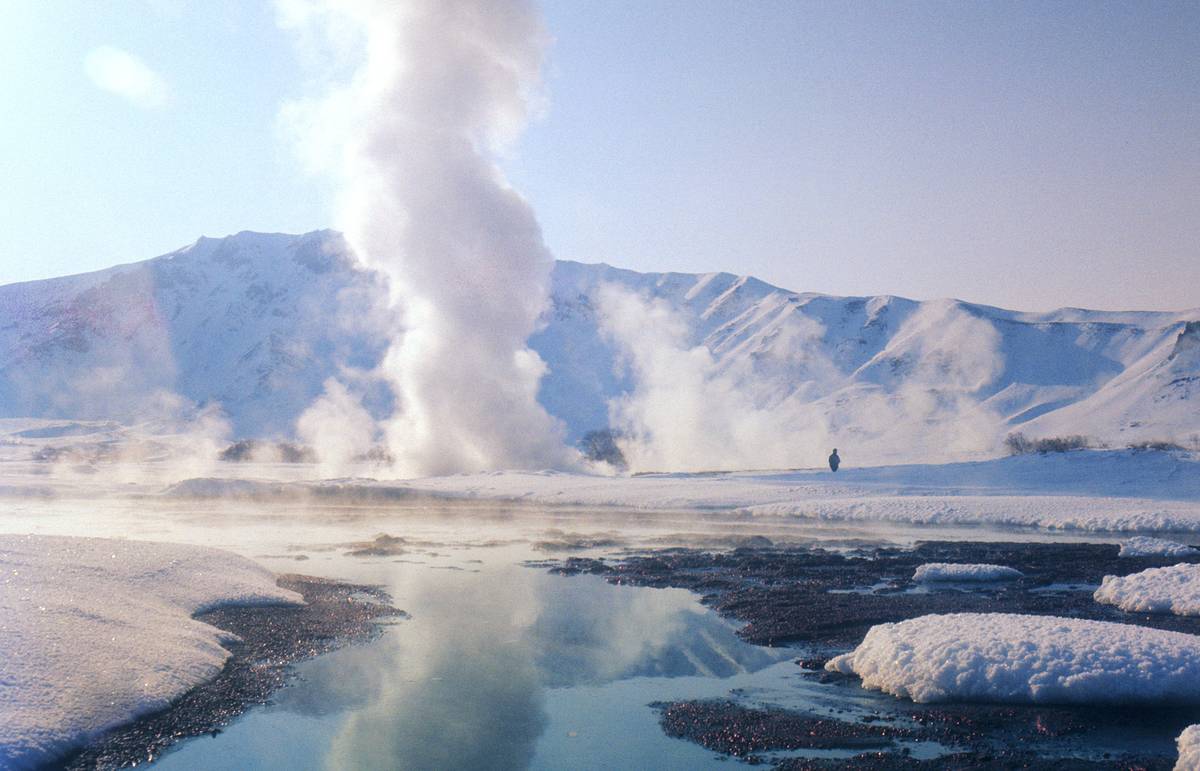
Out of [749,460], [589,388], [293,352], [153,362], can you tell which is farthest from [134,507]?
[153,362]

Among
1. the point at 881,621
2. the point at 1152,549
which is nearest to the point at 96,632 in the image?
the point at 881,621

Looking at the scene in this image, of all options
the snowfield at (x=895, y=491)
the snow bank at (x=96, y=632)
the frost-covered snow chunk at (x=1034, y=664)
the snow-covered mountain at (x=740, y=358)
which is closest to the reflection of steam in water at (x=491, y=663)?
the snow bank at (x=96, y=632)

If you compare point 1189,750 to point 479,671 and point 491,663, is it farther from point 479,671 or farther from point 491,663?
point 491,663

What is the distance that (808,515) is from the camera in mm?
41188

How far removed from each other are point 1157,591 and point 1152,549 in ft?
27.6

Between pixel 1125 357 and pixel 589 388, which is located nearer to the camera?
pixel 1125 357

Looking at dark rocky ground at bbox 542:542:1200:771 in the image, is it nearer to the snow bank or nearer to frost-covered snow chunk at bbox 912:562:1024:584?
frost-covered snow chunk at bbox 912:562:1024:584

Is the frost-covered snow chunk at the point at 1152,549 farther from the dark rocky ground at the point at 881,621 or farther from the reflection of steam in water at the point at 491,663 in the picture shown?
the reflection of steam in water at the point at 491,663

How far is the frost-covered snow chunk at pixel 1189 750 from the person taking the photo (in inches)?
419

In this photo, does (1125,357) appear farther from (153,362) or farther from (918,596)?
(153,362)

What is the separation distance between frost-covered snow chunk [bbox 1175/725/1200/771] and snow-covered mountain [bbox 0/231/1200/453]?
3289 inches

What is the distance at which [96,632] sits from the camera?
14.3 metres

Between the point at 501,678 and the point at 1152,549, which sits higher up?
the point at 1152,549

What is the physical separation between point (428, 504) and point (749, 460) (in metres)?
41.4
